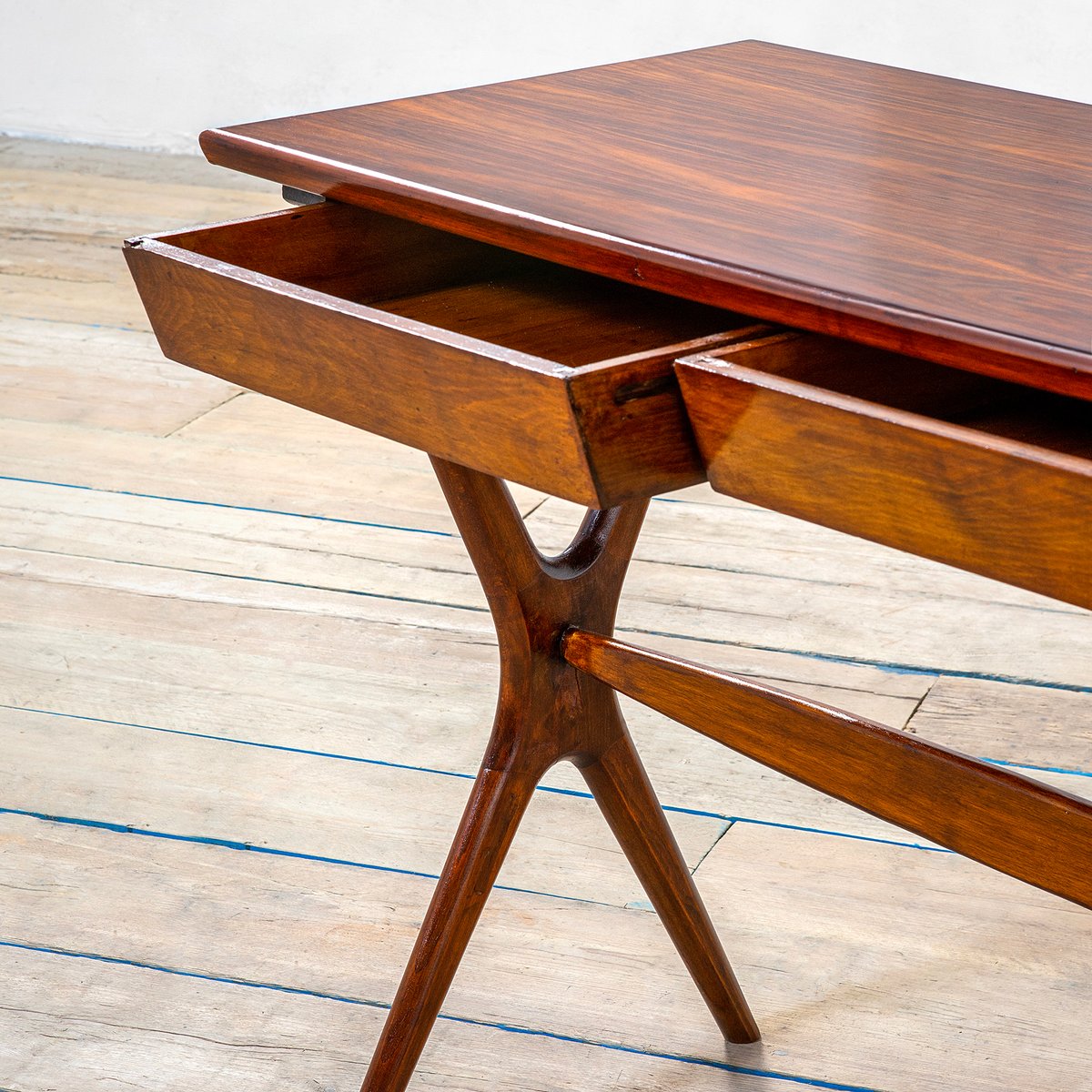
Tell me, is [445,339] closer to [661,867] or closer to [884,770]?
[884,770]

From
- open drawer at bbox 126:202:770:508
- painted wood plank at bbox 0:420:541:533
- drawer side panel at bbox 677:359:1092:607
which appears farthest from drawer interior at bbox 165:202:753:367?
painted wood plank at bbox 0:420:541:533

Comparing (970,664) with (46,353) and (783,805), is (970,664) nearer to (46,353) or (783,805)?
(783,805)

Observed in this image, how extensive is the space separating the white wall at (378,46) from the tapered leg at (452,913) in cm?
268

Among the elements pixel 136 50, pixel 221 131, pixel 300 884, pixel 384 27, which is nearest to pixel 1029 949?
pixel 300 884

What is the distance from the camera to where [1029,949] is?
4.55 ft

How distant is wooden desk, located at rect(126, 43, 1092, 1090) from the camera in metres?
0.69

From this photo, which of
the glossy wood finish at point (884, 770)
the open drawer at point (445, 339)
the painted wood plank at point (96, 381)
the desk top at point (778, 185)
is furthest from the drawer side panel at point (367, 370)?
the painted wood plank at point (96, 381)

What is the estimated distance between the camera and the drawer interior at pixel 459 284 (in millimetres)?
977

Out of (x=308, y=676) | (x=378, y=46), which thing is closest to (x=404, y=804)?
(x=308, y=676)

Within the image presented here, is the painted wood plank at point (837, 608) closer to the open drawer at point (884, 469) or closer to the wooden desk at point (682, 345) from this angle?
the wooden desk at point (682, 345)

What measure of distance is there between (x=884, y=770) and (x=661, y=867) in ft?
0.99

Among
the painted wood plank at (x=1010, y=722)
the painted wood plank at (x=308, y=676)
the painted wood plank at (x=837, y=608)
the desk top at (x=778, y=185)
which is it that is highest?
the desk top at (x=778, y=185)

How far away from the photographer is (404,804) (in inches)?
63.0

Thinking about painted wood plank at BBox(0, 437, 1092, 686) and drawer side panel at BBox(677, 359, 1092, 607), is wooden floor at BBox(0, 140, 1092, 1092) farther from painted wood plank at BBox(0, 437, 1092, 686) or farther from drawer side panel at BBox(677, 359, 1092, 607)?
drawer side panel at BBox(677, 359, 1092, 607)
